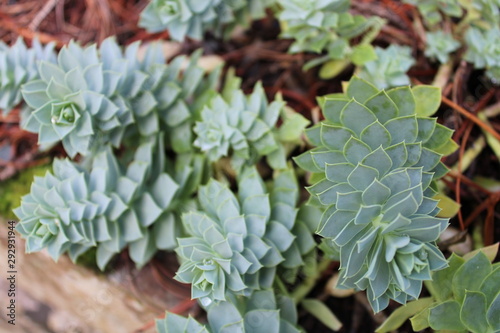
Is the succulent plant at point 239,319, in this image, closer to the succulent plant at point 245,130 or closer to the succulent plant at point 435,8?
the succulent plant at point 245,130

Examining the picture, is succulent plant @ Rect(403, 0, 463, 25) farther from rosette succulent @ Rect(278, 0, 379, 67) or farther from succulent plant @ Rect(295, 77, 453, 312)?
succulent plant @ Rect(295, 77, 453, 312)

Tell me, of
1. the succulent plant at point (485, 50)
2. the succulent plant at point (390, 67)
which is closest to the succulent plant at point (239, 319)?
the succulent plant at point (390, 67)

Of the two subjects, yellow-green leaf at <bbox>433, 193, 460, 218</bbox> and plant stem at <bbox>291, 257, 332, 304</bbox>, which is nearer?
yellow-green leaf at <bbox>433, 193, 460, 218</bbox>

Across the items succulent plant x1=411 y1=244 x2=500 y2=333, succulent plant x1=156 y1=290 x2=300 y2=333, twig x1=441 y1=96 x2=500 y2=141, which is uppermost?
twig x1=441 y1=96 x2=500 y2=141

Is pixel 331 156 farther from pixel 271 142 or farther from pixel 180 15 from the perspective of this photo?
pixel 180 15

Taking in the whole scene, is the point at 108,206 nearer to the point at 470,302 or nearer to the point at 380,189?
the point at 380,189

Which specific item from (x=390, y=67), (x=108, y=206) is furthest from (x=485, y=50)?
(x=108, y=206)

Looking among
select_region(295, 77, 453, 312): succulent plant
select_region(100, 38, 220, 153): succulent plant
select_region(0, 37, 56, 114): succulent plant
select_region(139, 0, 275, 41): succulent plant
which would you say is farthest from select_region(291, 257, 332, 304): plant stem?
select_region(0, 37, 56, 114): succulent plant
